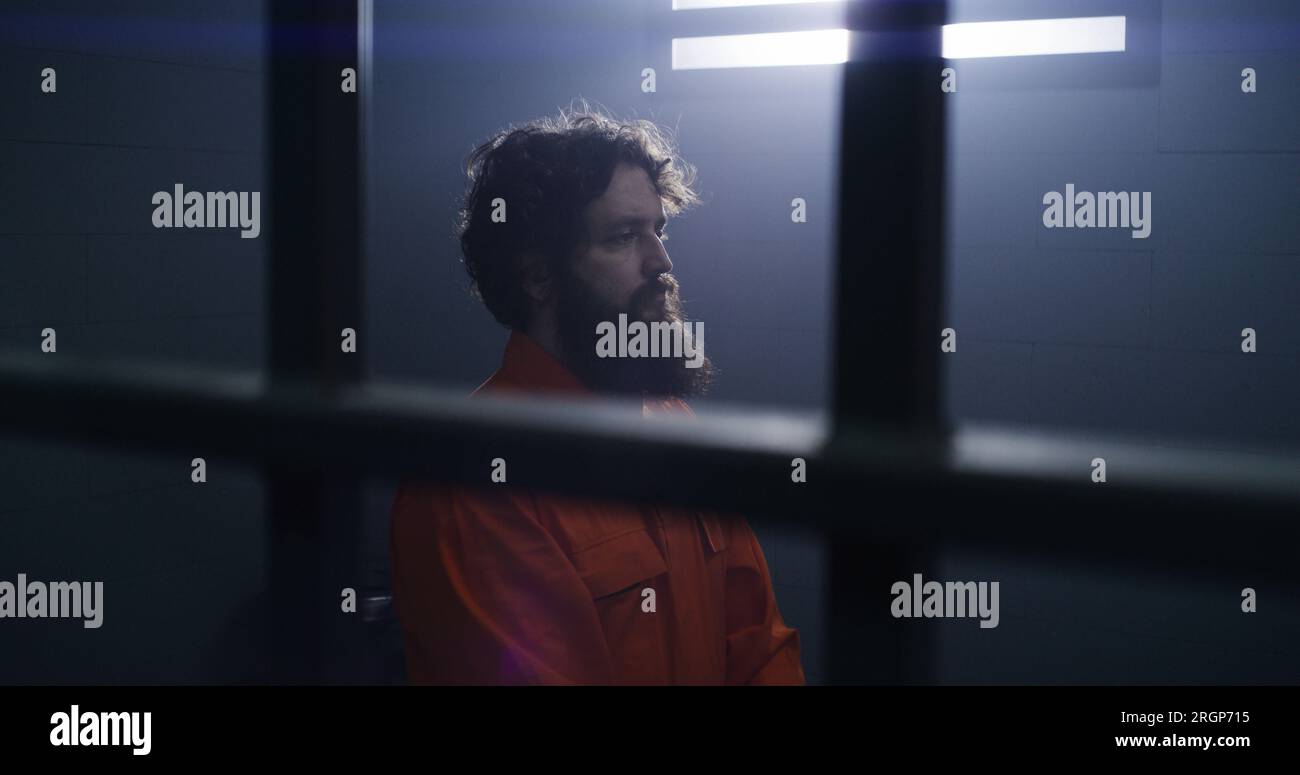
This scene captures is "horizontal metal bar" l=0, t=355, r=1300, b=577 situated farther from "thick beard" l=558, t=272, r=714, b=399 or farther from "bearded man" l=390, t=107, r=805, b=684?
"thick beard" l=558, t=272, r=714, b=399

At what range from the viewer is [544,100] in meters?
2.45

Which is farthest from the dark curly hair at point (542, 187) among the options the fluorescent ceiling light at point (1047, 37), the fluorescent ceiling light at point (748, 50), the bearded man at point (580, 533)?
the fluorescent ceiling light at point (1047, 37)

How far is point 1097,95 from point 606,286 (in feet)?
5.27

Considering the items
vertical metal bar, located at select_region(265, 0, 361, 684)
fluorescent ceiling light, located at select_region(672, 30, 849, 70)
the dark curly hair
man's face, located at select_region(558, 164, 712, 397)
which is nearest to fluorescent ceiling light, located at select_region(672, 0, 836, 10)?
fluorescent ceiling light, located at select_region(672, 30, 849, 70)

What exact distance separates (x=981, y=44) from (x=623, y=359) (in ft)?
4.51

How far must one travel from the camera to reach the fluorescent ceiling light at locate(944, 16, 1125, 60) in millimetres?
2068

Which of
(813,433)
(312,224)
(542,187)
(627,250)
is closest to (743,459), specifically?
(813,433)

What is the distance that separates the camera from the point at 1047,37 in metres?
2.18

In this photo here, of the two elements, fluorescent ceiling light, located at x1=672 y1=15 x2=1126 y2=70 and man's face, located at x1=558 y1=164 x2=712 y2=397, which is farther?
fluorescent ceiling light, located at x1=672 y1=15 x2=1126 y2=70

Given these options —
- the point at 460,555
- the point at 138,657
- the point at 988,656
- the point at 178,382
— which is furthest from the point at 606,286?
the point at 138,657

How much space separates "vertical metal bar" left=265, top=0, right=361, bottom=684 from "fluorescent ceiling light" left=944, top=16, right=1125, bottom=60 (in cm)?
151

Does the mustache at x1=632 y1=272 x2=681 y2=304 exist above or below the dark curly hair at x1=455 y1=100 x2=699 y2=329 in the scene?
below
